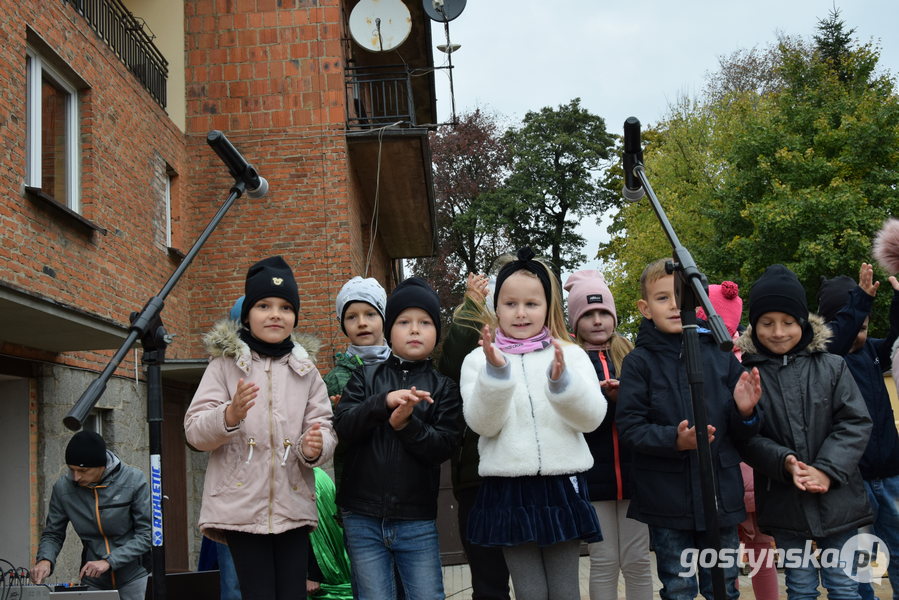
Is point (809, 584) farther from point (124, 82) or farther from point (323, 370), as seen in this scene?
point (124, 82)

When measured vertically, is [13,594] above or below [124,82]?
below

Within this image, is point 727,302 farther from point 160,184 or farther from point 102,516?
point 160,184

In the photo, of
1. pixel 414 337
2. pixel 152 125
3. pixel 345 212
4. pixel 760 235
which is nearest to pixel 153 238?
pixel 152 125

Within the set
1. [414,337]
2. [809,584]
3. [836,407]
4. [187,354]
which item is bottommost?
[809,584]

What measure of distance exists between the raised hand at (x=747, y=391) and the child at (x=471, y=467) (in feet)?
4.22

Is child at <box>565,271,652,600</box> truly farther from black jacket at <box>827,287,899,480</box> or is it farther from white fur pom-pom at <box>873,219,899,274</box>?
white fur pom-pom at <box>873,219,899,274</box>

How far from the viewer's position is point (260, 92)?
11164 mm

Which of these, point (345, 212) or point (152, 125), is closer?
point (152, 125)

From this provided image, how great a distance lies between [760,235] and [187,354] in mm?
14477

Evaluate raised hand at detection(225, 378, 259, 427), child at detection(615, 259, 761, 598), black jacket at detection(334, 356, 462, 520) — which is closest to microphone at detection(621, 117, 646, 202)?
child at detection(615, 259, 761, 598)

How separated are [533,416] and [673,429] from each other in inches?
26.0

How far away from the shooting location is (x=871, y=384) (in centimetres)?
529

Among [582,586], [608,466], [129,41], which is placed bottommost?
[582,586]

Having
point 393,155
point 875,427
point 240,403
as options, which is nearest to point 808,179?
point 393,155
